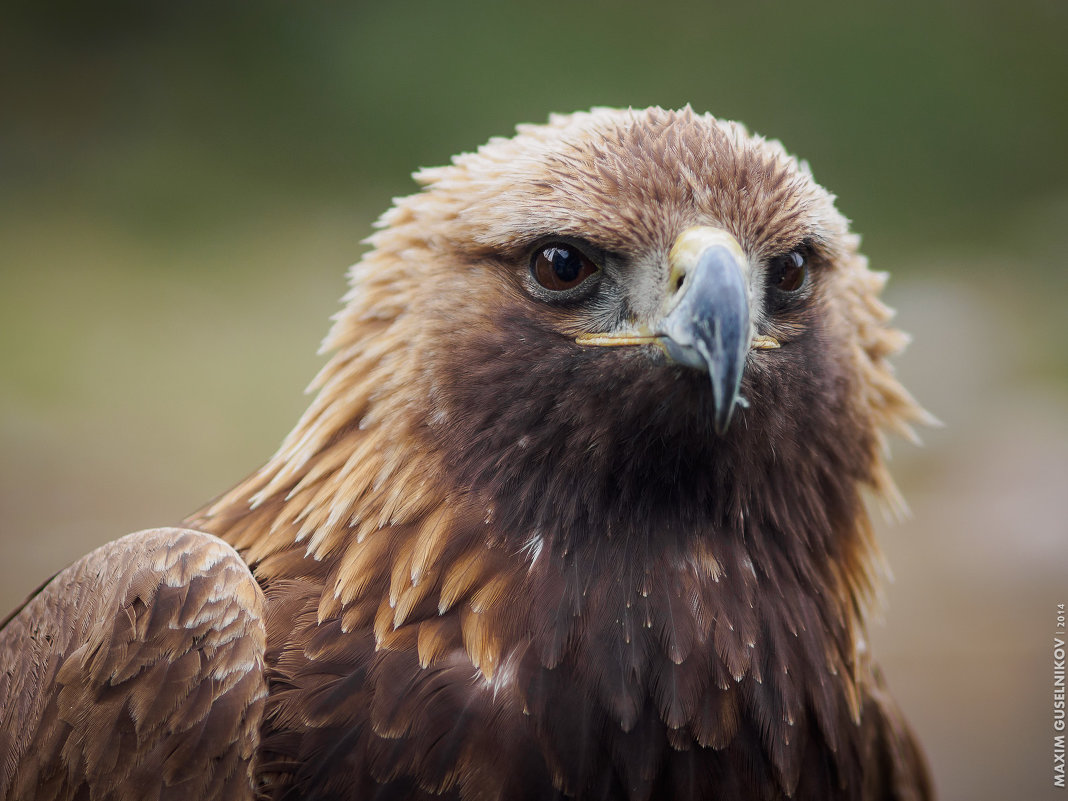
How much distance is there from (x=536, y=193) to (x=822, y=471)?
0.85 metres

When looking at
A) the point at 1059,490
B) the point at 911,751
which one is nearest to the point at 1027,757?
the point at 1059,490

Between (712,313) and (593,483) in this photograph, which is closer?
(712,313)

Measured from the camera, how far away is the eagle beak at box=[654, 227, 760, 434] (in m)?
1.54

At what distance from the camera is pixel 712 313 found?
1.56 meters

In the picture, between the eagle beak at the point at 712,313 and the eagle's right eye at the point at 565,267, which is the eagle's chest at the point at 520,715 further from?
the eagle's right eye at the point at 565,267

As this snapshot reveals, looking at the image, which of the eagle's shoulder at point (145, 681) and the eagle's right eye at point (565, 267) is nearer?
the eagle's shoulder at point (145, 681)

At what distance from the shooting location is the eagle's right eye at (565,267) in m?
1.77

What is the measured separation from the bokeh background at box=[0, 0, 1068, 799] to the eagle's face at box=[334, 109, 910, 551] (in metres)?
→ 3.75

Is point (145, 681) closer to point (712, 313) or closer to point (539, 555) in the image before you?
point (539, 555)

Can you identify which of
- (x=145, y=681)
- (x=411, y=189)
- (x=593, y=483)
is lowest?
(x=145, y=681)

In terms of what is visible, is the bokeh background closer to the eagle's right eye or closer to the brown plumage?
the brown plumage

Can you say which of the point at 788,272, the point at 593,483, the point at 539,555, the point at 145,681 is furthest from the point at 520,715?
the point at 788,272

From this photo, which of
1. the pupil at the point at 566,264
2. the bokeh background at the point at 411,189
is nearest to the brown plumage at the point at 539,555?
the pupil at the point at 566,264

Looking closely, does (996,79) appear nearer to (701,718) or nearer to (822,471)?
(822,471)
